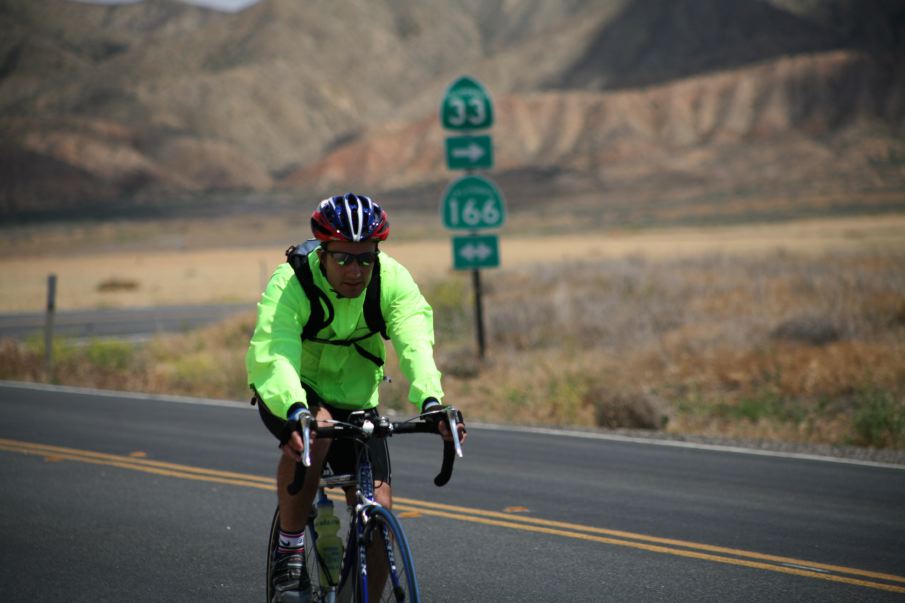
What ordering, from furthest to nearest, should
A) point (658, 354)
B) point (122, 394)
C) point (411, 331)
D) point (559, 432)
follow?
point (658, 354) < point (122, 394) < point (559, 432) < point (411, 331)

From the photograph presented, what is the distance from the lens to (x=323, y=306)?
16.1ft

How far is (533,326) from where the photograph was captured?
22266 mm

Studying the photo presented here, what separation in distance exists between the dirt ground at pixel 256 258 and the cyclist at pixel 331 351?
29.1 meters

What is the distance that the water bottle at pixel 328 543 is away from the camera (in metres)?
4.95

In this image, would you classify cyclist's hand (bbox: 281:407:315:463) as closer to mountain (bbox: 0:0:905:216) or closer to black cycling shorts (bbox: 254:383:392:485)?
black cycling shorts (bbox: 254:383:392:485)

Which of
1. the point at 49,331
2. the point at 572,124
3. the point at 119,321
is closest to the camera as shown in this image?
the point at 49,331

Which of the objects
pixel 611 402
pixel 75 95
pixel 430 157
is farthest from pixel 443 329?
pixel 75 95

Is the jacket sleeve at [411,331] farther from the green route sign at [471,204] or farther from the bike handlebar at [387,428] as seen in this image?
the green route sign at [471,204]

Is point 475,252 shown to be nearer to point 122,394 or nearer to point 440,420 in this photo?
point 122,394

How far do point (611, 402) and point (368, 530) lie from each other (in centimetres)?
981

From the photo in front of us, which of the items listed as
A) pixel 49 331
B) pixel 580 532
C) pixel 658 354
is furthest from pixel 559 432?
pixel 49 331

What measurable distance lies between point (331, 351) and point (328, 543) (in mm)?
819

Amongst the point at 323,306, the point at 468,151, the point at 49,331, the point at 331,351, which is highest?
the point at 468,151

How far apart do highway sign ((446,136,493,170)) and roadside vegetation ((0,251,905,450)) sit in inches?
123
